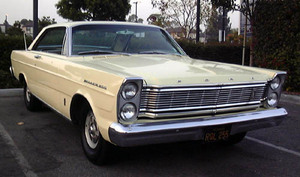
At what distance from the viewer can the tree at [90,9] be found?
100.0 feet

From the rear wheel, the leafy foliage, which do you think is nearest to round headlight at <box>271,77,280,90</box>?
the rear wheel

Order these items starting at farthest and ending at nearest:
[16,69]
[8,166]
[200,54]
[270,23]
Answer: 1. [200,54]
2. [270,23]
3. [16,69]
4. [8,166]

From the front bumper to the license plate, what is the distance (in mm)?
52

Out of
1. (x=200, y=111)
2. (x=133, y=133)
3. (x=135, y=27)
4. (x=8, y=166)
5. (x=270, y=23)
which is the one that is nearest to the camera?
(x=133, y=133)

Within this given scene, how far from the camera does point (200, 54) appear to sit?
13211mm

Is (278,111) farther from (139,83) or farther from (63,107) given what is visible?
(63,107)

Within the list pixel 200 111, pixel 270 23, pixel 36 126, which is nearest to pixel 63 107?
pixel 36 126

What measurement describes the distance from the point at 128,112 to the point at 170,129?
1.37 feet

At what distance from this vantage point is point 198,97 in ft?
11.5

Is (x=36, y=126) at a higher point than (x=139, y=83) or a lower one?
lower

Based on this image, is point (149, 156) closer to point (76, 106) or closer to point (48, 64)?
point (76, 106)

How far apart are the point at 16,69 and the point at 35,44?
3.15 ft

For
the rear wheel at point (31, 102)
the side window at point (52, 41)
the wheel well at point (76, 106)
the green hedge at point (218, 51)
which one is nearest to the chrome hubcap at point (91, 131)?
the wheel well at point (76, 106)

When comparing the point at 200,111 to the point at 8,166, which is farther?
the point at 8,166
